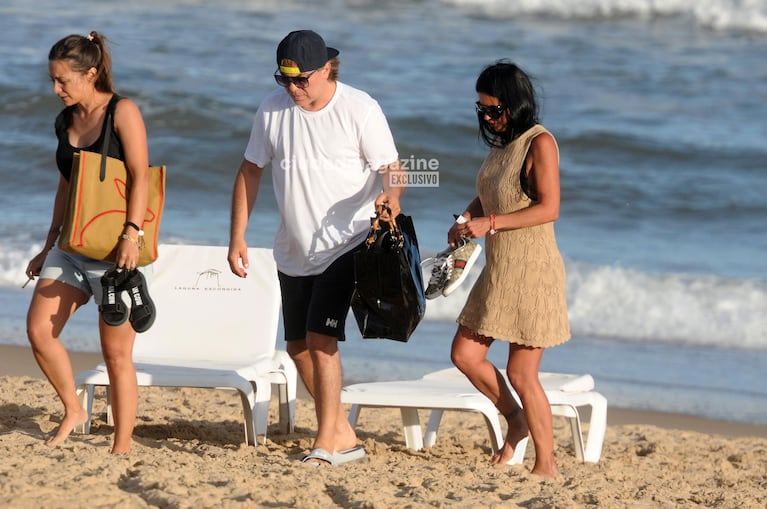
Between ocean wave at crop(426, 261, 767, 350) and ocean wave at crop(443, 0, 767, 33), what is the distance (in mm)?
10794

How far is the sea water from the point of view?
7844 mm

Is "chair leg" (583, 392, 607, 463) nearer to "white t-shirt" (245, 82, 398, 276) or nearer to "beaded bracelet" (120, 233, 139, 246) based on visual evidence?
"white t-shirt" (245, 82, 398, 276)

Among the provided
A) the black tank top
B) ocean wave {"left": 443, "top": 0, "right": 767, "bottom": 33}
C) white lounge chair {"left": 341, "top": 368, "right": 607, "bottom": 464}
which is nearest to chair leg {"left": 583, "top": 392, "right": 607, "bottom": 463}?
white lounge chair {"left": 341, "top": 368, "right": 607, "bottom": 464}

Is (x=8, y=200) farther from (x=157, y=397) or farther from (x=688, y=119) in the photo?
(x=688, y=119)

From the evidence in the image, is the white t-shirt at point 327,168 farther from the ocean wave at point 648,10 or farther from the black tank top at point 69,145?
the ocean wave at point 648,10

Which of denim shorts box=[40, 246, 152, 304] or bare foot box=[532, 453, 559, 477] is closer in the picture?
denim shorts box=[40, 246, 152, 304]

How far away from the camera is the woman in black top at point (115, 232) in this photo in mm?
4152

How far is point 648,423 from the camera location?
6.29 m

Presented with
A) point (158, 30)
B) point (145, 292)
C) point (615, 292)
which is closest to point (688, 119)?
point (615, 292)

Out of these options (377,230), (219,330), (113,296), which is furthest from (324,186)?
(219,330)

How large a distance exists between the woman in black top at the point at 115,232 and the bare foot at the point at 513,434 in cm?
150

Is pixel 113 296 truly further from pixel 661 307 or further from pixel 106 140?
pixel 661 307

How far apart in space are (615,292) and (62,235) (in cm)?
580

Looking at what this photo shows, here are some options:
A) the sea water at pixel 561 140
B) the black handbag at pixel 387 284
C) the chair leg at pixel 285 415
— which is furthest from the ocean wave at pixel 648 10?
the black handbag at pixel 387 284
